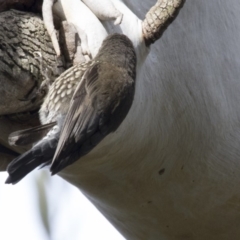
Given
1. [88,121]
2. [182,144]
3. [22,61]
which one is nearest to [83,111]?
[88,121]

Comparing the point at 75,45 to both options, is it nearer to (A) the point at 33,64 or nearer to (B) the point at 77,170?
(A) the point at 33,64

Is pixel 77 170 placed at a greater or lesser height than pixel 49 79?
lesser

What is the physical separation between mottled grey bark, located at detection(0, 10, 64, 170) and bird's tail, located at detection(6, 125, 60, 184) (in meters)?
0.21

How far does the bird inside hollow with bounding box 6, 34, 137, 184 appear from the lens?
58.9 inches

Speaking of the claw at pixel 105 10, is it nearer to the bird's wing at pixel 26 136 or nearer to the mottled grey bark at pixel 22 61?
the mottled grey bark at pixel 22 61

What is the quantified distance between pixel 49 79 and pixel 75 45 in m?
0.08

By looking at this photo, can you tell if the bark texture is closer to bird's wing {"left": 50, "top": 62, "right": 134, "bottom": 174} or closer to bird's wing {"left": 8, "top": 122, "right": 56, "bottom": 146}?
bird's wing {"left": 50, "top": 62, "right": 134, "bottom": 174}

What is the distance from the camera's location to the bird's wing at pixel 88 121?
151 centimetres

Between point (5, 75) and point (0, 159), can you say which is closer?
point (5, 75)

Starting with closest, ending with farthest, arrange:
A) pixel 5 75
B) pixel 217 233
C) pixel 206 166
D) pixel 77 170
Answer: pixel 5 75 → pixel 77 170 → pixel 206 166 → pixel 217 233

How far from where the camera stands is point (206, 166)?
1.97 metres

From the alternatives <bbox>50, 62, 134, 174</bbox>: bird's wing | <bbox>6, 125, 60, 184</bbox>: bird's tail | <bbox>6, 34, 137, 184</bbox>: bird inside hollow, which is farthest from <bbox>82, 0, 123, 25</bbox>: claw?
<bbox>6, 125, 60, 184</bbox>: bird's tail

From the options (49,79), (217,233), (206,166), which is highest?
(49,79)

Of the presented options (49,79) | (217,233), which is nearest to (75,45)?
(49,79)
